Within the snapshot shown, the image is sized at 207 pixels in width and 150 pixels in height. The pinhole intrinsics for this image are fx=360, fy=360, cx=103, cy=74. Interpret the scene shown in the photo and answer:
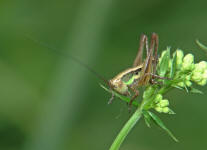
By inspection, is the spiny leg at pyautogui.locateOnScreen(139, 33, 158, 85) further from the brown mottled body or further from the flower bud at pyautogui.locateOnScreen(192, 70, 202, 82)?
the flower bud at pyautogui.locateOnScreen(192, 70, 202, 82)

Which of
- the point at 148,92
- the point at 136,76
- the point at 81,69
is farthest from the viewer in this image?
the point at 81,69

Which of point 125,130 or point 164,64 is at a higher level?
point 164,64

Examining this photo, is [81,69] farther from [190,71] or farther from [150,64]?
[190,71]

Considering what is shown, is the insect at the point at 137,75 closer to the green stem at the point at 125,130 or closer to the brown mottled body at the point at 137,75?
the brown mottled body at the point at 137,75

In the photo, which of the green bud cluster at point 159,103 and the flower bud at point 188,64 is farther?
the flower bud at point 188,64

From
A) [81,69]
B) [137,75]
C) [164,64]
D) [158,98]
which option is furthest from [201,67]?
[81,69]

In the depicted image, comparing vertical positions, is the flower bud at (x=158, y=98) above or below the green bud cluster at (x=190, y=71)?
below

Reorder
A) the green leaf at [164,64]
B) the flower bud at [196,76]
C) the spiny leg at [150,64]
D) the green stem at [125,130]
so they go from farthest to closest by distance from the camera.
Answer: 1. the spiny leg at [150,64]
2. the flower bud at [196,76]
3. the green leaf at [164,64]
4. the green stem at [125,130]

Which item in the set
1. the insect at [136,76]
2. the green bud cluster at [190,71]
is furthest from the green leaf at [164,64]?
the insect at [136,76]
